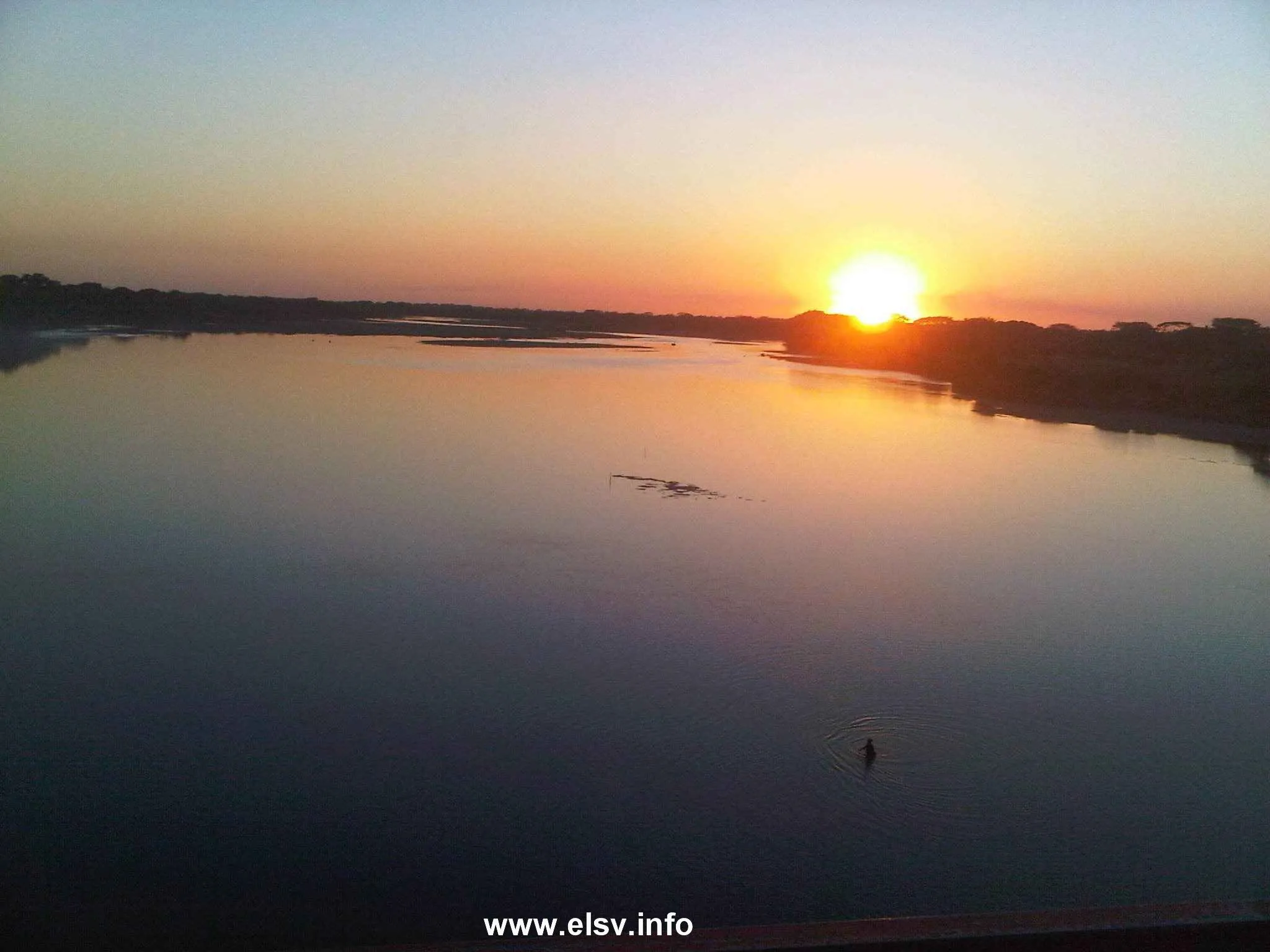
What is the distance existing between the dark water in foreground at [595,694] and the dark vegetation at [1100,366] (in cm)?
852

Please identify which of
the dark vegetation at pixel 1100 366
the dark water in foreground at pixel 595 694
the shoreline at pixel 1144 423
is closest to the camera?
the dark water in foreground at pixel 595 694

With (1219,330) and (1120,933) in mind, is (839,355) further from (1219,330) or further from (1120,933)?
(1120,933)

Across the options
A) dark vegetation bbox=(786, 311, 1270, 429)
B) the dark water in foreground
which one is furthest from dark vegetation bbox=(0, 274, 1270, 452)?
the dark water in foreground

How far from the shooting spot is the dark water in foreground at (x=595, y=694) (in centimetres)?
349

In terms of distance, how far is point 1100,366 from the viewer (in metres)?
21.9

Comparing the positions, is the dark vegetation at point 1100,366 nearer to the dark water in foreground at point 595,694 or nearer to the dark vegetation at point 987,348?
the dark vegetation at point 987,348

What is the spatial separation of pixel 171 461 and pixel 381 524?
11.0 ft

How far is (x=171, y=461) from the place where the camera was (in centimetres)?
1002

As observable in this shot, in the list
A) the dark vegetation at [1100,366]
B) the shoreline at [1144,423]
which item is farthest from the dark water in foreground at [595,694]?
the dark vegetation at [1100,366]

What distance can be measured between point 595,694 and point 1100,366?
66.0ft

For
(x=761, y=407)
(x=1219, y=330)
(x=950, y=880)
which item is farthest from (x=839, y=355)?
(x=950, y=880)

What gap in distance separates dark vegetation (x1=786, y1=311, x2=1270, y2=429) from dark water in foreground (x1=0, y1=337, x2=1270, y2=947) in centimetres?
852

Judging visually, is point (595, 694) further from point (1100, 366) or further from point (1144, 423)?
point (1100, 366)

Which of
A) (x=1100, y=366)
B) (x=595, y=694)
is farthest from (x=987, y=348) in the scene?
(x=595, y=694)
